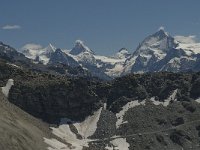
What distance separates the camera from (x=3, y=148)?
19625 cm
